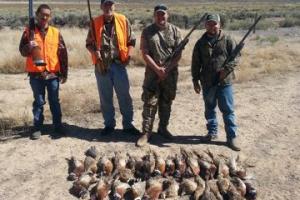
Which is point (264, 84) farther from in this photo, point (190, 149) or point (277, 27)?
point (277, 27)

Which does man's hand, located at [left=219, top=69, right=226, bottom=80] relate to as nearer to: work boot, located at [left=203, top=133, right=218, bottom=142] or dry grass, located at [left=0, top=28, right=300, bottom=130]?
work boot, located at [left=203, top=133, right=218, bottom=142]

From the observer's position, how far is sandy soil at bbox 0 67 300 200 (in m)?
7.12

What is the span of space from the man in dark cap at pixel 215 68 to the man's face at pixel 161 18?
641 millimetres

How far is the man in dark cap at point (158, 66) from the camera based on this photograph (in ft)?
25.9

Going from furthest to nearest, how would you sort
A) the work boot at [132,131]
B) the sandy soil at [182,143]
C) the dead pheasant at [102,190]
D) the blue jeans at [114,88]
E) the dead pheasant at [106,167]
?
the work boot at [132,131]
the blue jeans at [114,88]
the dead pheasant at [106,167]
the sandy soil at [182,143]
the dead pheasant at [102,190]

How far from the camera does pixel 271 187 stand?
276 inches

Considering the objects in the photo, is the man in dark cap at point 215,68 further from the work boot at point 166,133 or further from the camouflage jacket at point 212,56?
the work boot at point 166,133

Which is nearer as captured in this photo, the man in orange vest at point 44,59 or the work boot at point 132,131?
the man in orange vest at point 44,59

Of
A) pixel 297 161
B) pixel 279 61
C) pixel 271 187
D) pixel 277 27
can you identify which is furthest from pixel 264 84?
pixel 277 27

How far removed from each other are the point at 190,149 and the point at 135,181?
1.42m

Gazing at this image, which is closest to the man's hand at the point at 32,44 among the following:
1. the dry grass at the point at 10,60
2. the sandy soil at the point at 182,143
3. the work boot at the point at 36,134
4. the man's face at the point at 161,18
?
the work boot at the point at 36,134

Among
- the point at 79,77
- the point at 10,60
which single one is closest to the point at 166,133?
the point at 79,77

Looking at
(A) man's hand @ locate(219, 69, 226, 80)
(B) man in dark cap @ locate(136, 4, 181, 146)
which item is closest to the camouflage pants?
(B) man in dark cap @ locate(136, 4, 181, 146)

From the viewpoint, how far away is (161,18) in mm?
7777
